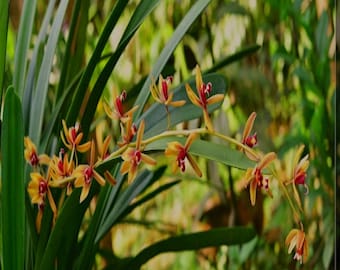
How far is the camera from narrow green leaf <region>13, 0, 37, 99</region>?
687 mm

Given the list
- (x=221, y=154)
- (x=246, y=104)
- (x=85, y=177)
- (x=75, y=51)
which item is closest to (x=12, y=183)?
(x=85, y=177)

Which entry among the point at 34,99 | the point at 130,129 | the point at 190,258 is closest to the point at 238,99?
the point at 190,258

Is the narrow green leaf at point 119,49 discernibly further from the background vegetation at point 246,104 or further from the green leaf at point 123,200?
the background vegetation at point 246,104

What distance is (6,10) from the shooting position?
600 millimetres

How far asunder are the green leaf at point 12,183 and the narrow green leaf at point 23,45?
0.15 meters

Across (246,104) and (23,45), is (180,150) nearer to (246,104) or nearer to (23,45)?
(23,45)

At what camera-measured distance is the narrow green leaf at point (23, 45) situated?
0.69m

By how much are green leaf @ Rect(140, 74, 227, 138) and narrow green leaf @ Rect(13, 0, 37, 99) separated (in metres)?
0.13

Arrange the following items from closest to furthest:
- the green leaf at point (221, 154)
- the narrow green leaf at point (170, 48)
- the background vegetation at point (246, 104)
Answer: the green leaf at point (221, 154) < the narrow green leaf at point (170, 48) < the background vegetation at point (246, 104)

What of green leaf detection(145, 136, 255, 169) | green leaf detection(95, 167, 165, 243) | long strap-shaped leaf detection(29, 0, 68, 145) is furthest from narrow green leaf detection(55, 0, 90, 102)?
green leaf detection(145, 136, 255, 169)

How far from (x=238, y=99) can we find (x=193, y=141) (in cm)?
58

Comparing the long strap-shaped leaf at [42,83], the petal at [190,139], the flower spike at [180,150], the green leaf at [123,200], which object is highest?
the long strap-shaped leaf at [42,83]

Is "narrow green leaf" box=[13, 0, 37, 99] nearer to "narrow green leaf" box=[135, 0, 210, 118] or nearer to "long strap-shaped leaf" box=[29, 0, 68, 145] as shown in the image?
"long strap-shaped leaf" box=[29, 0, 68, 145]

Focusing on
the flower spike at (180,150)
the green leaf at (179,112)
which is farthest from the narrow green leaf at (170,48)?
the flower spike at (180,150)
